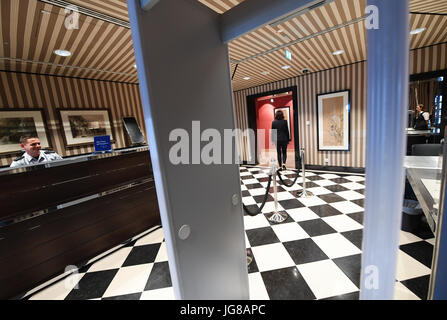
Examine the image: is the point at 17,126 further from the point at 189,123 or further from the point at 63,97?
the point at 189,123

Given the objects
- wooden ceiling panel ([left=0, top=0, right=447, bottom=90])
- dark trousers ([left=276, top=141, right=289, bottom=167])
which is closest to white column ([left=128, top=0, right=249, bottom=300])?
wooden ceiling panel ([left=0, top=0, right=447, bottom=90])

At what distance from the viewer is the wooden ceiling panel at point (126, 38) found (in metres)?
1.98

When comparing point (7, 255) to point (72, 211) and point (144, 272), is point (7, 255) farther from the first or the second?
point (144, 272)

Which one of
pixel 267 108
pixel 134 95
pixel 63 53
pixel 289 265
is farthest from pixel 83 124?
pixel 267 108

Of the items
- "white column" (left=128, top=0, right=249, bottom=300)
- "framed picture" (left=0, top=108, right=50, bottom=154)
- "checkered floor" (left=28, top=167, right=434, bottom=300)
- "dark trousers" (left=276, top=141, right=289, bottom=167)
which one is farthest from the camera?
"dark trousers" (left=276, top=141, right=289, bottom=167)

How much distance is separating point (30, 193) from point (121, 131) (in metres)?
3.71

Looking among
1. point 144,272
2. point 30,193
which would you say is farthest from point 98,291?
point 30,193

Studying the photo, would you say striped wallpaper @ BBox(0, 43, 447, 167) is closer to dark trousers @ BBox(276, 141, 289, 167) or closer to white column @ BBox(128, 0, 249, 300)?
dark trousers @ BBox(276, 141, 289, 167)

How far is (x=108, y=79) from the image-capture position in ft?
15.3

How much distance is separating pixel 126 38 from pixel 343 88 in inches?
193

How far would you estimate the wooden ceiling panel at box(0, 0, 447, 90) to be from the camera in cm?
198

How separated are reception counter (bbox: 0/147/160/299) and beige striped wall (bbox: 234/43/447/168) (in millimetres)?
4643

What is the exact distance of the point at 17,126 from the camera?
3500mm
